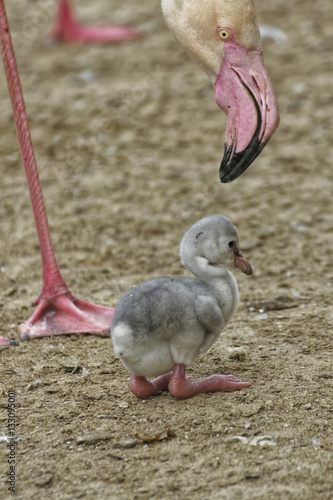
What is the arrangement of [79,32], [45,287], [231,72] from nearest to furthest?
[231,72] < [45,287] < [79,32]

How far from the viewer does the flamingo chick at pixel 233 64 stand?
291cm

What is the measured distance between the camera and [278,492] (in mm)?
2244

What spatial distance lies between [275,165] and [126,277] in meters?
1.69

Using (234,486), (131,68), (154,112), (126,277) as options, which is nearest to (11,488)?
(234,486)

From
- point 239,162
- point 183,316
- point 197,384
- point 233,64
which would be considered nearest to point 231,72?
point 233,64

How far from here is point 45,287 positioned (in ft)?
11.7

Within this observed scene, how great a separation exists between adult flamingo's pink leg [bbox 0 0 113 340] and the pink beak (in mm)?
948

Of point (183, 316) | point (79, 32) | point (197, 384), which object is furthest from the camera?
point (79, 32)

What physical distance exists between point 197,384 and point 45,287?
1.06 m

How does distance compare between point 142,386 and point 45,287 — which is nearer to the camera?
point 142,386

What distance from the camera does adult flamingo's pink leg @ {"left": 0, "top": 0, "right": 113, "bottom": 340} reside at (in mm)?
3441

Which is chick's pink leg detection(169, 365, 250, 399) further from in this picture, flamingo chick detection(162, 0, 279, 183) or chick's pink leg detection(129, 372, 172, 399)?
flamingo chick detection(162, 0, 279, 183)

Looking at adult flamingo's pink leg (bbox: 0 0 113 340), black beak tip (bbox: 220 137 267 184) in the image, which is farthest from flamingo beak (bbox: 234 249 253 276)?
adult flamingo's pink leg (bbox: 0 0 113 340)

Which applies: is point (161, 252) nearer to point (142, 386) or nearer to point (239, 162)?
point (239, 162)
